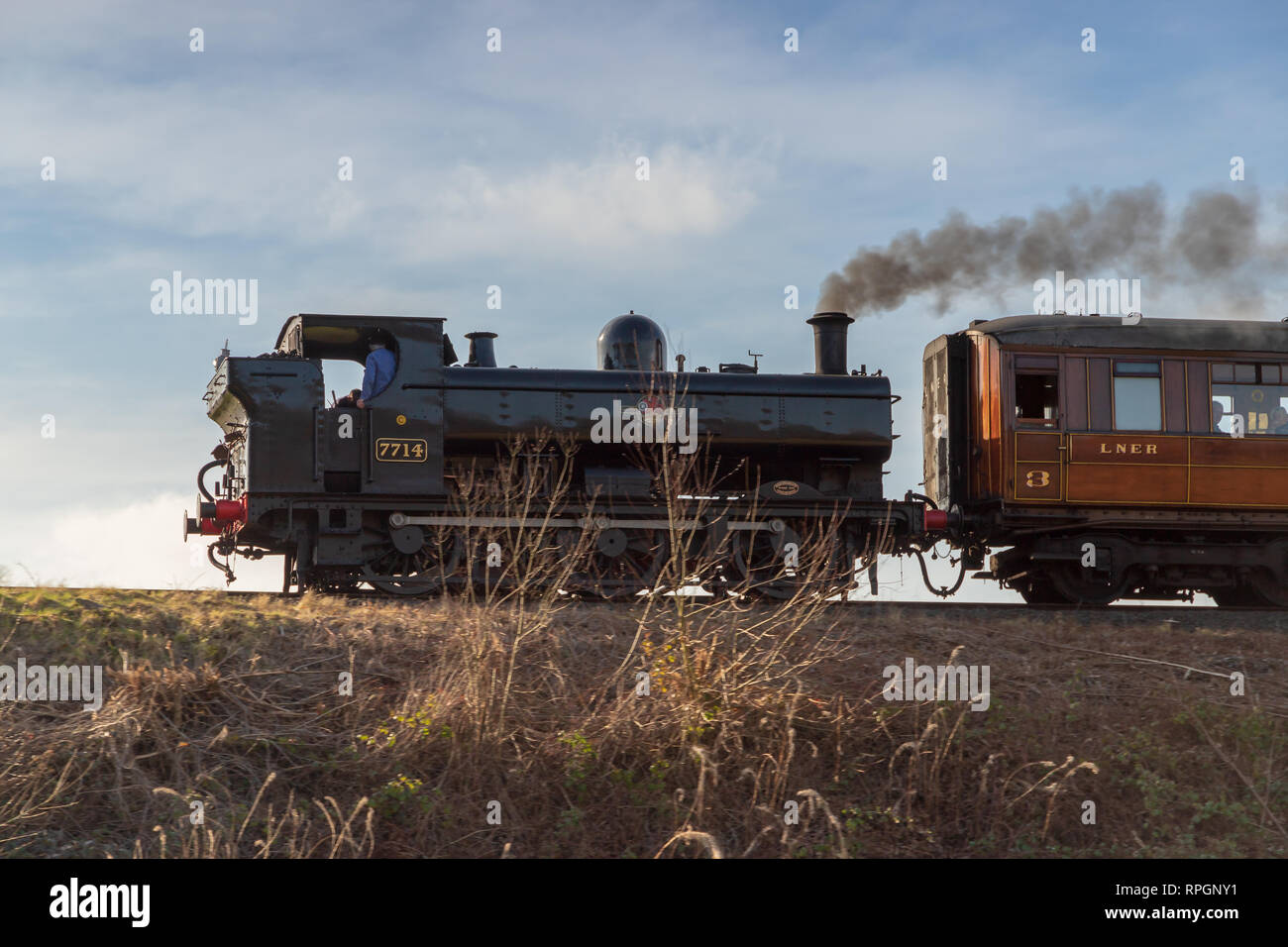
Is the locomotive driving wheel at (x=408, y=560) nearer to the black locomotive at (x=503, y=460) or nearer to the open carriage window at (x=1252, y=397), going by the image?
the black locomotive at (x=503, y=460)

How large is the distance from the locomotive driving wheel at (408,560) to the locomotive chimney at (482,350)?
2.22m

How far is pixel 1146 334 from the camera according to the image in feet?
43.8

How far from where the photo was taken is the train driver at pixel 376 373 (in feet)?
40.3

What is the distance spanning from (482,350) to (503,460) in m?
1.42

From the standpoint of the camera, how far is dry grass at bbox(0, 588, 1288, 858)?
7.06m

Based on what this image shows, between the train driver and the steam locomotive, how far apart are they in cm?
12

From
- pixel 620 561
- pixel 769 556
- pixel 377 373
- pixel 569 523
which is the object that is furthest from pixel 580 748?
pixel 377 373

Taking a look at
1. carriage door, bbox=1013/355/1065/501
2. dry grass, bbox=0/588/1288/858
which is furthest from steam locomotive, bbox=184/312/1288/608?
dry grass, bbox=0/588/1288/858

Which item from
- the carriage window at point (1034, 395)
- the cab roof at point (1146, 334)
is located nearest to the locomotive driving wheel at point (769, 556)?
the carriage window at point (1034, 395)

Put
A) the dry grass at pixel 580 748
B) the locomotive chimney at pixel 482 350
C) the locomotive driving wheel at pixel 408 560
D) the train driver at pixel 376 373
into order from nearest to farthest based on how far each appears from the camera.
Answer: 1. the dry grass at pixel 580 748
2. the locomotive driving wheel at pixel 408 560
3. the train driver at pixel 376 373
4. the locomotive chimney at pixel 482 350

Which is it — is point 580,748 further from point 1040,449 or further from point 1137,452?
point 1137,452

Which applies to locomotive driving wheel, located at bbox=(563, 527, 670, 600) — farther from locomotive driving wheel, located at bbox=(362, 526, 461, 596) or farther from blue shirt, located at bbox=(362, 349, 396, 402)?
blue shirt, located at bbox=(362, 349, 396, 402)

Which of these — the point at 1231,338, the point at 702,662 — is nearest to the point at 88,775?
the point at 702,662
